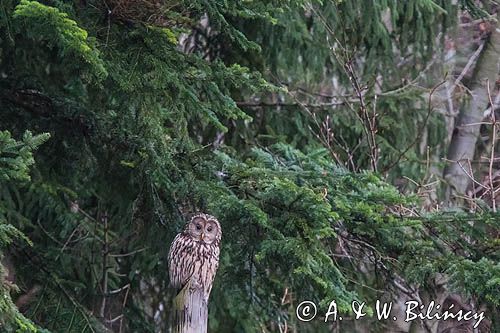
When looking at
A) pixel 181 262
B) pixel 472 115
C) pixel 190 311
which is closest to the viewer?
pixel 190 311

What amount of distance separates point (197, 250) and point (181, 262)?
97mm

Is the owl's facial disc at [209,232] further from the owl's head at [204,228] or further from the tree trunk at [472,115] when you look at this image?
the tree trunk at [472,115]

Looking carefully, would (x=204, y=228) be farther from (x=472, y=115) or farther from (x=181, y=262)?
(x=472, y=115)

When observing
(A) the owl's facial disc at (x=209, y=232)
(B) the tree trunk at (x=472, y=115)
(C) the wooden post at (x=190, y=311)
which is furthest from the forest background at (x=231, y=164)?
(C) the wooden post at (x=190, y=311)

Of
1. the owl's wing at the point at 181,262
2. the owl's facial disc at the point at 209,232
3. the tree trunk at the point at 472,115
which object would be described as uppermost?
the owl's facial disc at the point at 209,232

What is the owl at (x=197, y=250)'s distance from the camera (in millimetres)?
3453

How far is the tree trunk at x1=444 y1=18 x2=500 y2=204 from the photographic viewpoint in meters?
7.16

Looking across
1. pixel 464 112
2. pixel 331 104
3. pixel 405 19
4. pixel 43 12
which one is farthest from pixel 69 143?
pixel 464 112

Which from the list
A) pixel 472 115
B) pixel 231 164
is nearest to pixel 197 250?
pixel 231 164

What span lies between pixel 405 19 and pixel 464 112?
1.04 metres

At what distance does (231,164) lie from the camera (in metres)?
4.38

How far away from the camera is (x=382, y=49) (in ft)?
22.7

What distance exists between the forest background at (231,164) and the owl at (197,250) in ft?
1.09

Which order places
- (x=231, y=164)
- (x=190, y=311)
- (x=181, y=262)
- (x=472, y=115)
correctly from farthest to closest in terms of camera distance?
(x=472, y=115) → (x=231, y=164) → (x=181, y=262) → (x=190, y=311)
